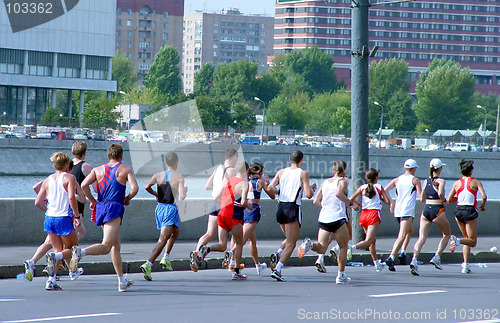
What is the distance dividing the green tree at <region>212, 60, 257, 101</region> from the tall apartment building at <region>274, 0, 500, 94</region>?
2132cm

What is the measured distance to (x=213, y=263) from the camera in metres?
12.3

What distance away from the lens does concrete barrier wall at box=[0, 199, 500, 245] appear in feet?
43.8

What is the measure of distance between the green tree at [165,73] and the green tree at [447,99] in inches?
1624

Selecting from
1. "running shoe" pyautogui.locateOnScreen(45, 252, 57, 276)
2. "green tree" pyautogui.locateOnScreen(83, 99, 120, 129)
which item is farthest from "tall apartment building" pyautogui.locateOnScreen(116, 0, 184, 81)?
"running shoe" pyautogui.locateOnScreen(45, 252, 57, 276)

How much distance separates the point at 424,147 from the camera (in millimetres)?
95938

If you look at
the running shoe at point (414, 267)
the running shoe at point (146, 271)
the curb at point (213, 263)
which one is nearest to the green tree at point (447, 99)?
the curb at point (213, 263)

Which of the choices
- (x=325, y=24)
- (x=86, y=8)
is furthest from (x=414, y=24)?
(x=86, y=8)

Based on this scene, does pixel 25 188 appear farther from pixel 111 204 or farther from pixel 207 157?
pixel 111 204

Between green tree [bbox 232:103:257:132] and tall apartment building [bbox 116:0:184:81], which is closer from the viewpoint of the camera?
green tree [bbox 232:103:257:132]

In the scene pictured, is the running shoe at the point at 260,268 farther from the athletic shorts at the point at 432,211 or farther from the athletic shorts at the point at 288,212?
the athletic shorts at the point at 432,211

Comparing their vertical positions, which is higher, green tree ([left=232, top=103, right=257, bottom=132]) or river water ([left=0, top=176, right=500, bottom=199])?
green tree ([left=232, top=103, right=257, bottom=132])

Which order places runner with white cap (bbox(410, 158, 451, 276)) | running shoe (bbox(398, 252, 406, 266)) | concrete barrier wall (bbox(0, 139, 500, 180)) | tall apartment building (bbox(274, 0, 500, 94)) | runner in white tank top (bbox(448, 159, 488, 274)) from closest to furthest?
runner with white cap (bbox(410, 158, 451, 276)), runner in white tank top (bbox(448, 159, 488, 274)), running shoe (bbox(398, 252, 406, 266)), concrete barrier wall (bbox(0, 139, 500, 180)), tall apartment building (bbox(274, 0, 500, 94))

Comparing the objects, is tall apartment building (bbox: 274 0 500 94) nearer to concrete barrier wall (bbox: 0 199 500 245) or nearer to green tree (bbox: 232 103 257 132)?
green tree (bbox: 232 103 257 132)

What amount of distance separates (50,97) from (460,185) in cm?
8429
